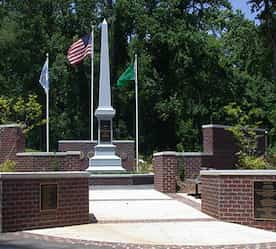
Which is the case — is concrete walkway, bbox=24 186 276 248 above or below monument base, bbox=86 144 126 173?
below

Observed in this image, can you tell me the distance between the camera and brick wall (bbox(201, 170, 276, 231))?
13.5 meters

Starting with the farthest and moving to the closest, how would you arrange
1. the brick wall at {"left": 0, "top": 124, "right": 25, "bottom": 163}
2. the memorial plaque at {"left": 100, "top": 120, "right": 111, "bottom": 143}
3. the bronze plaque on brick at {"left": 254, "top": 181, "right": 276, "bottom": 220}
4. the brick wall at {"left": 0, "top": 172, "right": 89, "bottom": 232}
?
1. the memorial plaque at {"left": 100, "top": 120, "right": 111, "bottom": 143}
2. the brick wall at {"left": 0, "top": 124, "right": 25, "bottom": 163}
3. the bronze plaque on brick at {"left": 254, "top": 181, "right": 276, "bottom": 220}
4. the brick wall at {"left": 0, "top": 172, "right": 89, "bottom": 232}

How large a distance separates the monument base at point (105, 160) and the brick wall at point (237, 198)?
1848cm

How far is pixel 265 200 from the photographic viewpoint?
533 inches

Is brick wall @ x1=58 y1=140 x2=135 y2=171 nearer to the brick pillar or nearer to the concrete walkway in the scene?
the brick pillar

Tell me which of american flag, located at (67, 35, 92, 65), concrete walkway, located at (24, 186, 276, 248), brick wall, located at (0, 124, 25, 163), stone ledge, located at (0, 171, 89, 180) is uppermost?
american flag, located at (67, 35, 92, 65)

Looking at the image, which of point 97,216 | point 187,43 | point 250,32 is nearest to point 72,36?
point 187,43

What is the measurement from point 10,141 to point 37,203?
16.9m

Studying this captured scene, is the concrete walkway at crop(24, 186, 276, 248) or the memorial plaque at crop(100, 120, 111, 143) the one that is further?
the memorial plaque at crop(100, 120, 111, 143)

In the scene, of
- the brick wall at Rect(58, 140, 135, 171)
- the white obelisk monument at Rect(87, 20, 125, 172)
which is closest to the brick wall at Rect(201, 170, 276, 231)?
the white obelisk monument at Rect(87, 20, 125, 172)

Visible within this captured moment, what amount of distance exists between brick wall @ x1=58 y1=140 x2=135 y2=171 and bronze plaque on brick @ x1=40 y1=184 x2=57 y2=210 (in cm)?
2227

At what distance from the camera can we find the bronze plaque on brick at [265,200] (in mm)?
13438

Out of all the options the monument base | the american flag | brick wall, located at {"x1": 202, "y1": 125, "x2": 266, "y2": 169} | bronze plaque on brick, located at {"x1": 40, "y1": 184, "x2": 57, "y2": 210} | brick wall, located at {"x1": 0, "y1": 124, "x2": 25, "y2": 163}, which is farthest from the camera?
the american flag

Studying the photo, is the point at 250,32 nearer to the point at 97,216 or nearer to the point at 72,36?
the point at 72,36
